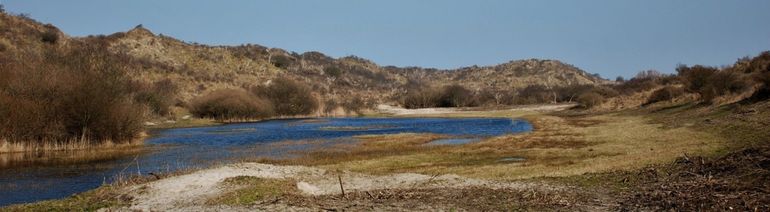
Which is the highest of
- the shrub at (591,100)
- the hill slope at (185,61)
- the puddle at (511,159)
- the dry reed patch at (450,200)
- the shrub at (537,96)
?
the hill slope at (185,61)

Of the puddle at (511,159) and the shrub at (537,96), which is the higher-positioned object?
the shrub at (537,96)

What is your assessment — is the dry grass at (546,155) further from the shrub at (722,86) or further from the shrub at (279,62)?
the shrub at (279,62)

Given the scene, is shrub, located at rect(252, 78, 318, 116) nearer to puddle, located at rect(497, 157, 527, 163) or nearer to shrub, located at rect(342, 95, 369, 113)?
shrub, located at rect(342, 95, 369, 113)

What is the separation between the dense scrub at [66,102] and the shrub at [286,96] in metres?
59.9

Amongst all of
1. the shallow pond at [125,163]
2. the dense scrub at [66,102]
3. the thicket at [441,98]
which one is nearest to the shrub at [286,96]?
the thicket at [441,98]

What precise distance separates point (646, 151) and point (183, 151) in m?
29.5

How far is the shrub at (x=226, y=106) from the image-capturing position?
91.9 metres

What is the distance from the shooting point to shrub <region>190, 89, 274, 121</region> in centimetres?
9188

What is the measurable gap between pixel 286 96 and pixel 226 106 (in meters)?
19.6

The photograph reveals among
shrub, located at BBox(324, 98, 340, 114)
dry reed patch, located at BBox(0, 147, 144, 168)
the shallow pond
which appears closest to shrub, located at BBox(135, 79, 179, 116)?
the shallow pond

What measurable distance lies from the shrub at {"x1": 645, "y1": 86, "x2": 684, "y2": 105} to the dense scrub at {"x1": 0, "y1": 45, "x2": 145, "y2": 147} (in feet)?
180

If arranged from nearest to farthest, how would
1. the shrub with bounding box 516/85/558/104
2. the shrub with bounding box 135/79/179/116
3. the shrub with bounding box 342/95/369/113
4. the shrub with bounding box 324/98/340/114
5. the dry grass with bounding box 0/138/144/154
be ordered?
the dry grass with bounding box 0/138/144/154
the shrub with bounding box 135/79/179/116
the shrub with bounding box 324/98/340/114
the shrub with bounding box 342/95/369/113
the shrub with bounding box 516/85/558/104

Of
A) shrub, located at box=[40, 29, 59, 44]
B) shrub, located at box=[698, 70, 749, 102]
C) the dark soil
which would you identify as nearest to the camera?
the dark soil

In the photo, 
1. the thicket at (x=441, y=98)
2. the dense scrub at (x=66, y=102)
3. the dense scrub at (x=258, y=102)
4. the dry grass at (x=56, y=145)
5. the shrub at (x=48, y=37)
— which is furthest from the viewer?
the thicket at (x=441, y=98)
